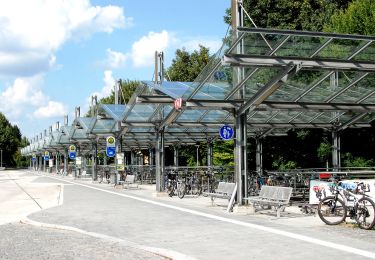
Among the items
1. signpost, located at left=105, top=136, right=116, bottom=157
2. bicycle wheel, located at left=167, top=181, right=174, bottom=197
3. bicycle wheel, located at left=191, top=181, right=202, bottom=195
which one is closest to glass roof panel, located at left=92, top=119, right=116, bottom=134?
signpost, located at left=105, top=136, right=116, bottom=157

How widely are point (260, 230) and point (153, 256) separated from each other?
133 inches

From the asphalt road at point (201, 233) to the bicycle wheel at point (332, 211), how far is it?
21 centimetres

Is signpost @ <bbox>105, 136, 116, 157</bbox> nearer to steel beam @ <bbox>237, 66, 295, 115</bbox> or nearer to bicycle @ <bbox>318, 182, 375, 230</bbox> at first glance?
steel beam @ <bbox>237, 66, 295, 115</bbox>

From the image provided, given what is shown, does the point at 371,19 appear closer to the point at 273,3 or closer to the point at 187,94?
the point at 273,3

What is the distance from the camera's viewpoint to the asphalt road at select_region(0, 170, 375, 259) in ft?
28.8

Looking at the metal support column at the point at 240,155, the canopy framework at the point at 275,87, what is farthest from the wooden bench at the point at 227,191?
the canopy framework at the point at 275,87

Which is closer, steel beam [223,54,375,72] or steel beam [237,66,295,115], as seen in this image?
steel beam [223,54,375,72]

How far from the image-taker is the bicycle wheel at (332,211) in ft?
39.5

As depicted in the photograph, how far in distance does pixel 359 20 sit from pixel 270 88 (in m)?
15.0

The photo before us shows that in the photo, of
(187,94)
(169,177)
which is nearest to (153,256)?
(187,94)

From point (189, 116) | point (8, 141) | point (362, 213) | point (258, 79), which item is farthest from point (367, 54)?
point (8, 141)

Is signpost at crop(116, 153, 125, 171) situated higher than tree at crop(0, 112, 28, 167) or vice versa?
tree at crop(0, 112, 28, 167)

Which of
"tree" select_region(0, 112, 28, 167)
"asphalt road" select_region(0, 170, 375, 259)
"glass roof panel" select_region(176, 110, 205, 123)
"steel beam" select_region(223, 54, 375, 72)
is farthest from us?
"tree" select_region(0, 112, 28, 167)

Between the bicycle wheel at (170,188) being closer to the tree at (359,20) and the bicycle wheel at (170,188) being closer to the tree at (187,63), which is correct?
the tree at (359,20)
